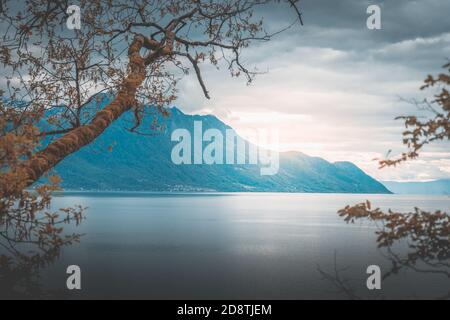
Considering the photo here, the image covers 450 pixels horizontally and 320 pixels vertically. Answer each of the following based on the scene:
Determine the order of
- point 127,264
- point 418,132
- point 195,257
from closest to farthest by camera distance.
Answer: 1. point 418,132
2. point 127,264
3. point 195,257

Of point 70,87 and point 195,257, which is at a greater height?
point 70,87

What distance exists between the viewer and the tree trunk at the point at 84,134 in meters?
12.4

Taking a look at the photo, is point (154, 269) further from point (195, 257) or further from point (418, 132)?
point (418, 132)

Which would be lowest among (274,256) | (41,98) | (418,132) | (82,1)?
(274,256)

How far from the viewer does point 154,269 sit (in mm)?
21719

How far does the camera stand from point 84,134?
1355 centimetres

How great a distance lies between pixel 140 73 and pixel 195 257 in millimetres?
15818

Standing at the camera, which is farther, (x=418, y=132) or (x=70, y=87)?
(x=70, y=87)

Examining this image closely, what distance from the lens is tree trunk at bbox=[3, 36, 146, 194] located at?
40.8ft
